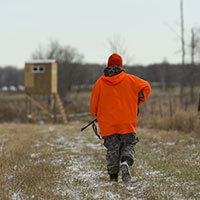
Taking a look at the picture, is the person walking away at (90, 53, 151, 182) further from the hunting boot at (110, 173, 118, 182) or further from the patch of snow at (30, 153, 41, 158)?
the patch of snow at (30, 153, 41, 158)

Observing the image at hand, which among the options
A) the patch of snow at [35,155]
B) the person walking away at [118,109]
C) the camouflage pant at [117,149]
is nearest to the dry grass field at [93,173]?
the patch of snow at [35,155]

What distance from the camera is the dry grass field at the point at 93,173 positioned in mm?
4498

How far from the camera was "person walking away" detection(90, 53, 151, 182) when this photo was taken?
5203 millimetres

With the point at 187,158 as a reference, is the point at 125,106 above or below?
above

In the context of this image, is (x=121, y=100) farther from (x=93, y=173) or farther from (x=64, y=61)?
(x=64, y=61)

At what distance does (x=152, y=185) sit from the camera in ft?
15.9

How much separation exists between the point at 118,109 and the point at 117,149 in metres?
0.64

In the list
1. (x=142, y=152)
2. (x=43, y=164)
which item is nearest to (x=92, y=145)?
(x=142, y=152)

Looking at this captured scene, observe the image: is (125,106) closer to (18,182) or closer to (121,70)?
(121,70)

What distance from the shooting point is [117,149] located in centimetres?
536

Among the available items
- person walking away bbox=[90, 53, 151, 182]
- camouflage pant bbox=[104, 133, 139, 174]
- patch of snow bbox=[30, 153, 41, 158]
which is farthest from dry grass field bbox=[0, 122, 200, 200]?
person walking away bbox=[90, 53, 151, 182]

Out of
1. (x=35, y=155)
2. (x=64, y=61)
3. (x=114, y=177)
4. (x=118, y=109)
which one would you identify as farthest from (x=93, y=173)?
(x=64, y=61)

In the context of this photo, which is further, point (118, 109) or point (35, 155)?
point (35, 155)

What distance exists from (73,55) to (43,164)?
140 ft
